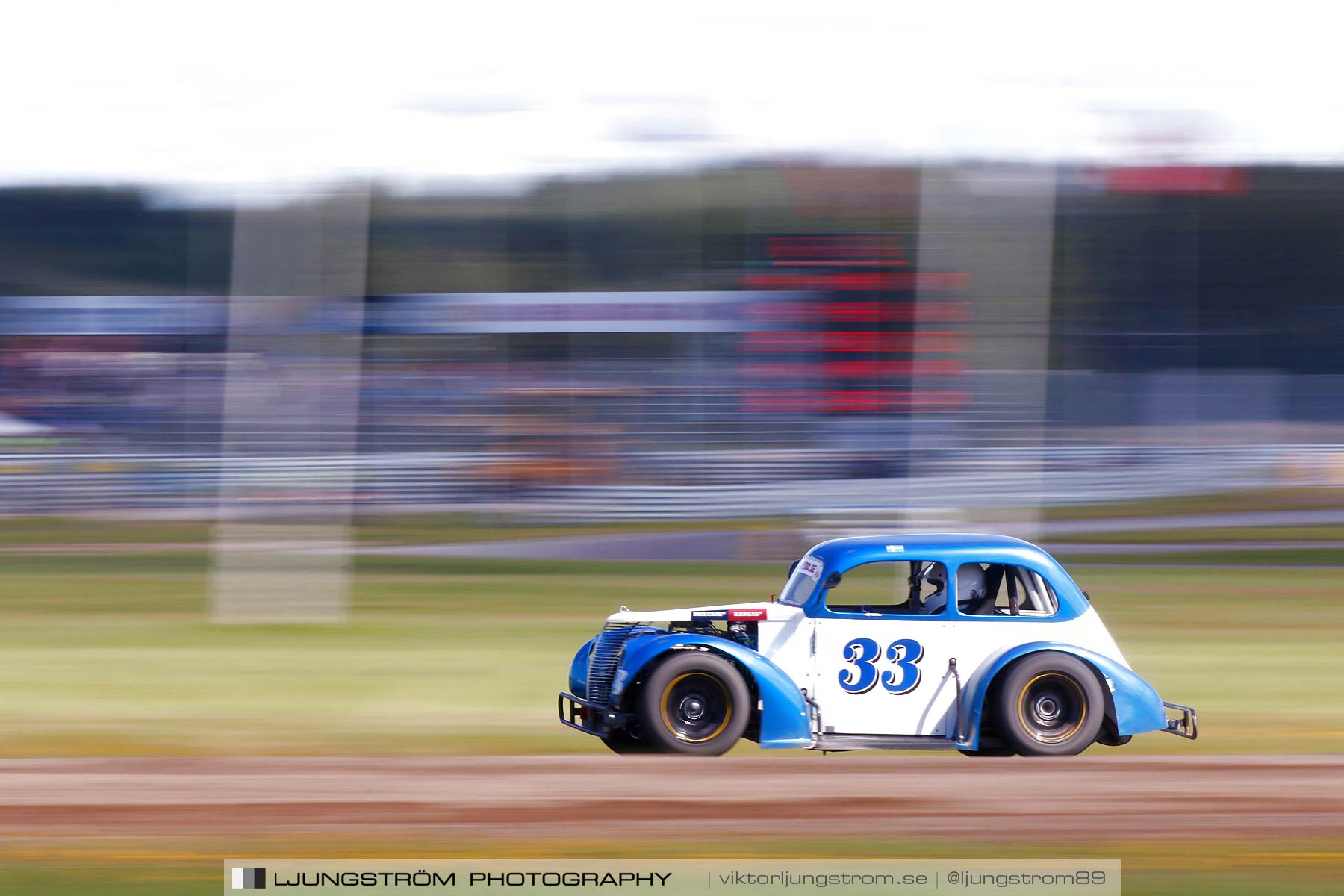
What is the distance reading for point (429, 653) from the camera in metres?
12.5

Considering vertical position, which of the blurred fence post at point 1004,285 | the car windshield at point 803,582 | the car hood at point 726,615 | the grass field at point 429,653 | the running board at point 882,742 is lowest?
the grass field at point 429,653

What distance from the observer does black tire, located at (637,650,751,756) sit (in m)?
7.29

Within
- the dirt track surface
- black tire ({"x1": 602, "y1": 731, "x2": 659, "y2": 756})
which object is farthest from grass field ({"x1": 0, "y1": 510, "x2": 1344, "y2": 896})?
black tire ({"x1": 602, "y1": 731, "x2": 659, "y2": 756})

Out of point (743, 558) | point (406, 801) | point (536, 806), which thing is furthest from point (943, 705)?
point (743, 558)

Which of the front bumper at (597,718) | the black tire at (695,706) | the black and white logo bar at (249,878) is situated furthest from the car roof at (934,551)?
the black and white logo bar at (249,878)

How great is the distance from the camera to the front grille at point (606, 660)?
24.9ft

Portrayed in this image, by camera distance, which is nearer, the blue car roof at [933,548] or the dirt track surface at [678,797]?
the dirt track surface at [678,797]

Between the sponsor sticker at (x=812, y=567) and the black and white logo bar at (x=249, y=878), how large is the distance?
10.6 ft

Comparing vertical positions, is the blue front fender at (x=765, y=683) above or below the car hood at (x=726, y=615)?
below

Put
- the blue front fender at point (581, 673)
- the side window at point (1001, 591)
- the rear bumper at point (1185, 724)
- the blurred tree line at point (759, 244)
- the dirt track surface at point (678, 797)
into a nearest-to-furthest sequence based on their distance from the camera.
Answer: the dirt track surface at point (678, 797)
the rear bumper at point (1185, 724)
the side window at point (1001, 591)
the blue front fender at point (581, 673)
the blurred tree line at point (759, 244)

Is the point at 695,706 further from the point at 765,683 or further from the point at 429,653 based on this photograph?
the point at 429,653

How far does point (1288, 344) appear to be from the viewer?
2650 centimetres

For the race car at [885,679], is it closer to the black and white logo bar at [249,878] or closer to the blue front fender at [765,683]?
the blue front fender at [765,683]

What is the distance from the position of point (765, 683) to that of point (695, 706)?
1.26ft
